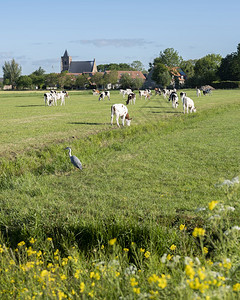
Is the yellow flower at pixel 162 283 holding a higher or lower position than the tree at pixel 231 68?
lower

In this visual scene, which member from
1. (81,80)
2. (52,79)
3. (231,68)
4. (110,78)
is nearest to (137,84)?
(110,78)

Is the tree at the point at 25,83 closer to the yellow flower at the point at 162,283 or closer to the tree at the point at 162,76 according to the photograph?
the tree at the point at 162,76

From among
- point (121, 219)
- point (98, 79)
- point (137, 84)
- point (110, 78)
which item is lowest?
point (121, 219)

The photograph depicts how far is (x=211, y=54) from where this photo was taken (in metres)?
127

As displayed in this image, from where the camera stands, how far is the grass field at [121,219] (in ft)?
14.6

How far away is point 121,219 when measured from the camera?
707 cm

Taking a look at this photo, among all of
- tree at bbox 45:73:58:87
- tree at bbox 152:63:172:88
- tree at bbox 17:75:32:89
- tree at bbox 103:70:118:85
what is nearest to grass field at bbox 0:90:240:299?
tree at bbox 103:70:118:85

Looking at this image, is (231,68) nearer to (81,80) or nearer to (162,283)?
(81,80)

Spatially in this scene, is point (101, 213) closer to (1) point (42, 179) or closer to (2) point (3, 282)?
(2) point (3, 282)

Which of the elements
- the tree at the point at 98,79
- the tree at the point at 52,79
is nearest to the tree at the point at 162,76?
the tree at the point at 98,79

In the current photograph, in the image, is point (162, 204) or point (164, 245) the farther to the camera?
point (162, 204)

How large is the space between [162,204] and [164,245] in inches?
61.2

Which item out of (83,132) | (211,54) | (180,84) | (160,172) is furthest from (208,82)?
(160,172)

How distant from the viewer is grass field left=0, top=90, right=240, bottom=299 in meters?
4.44
